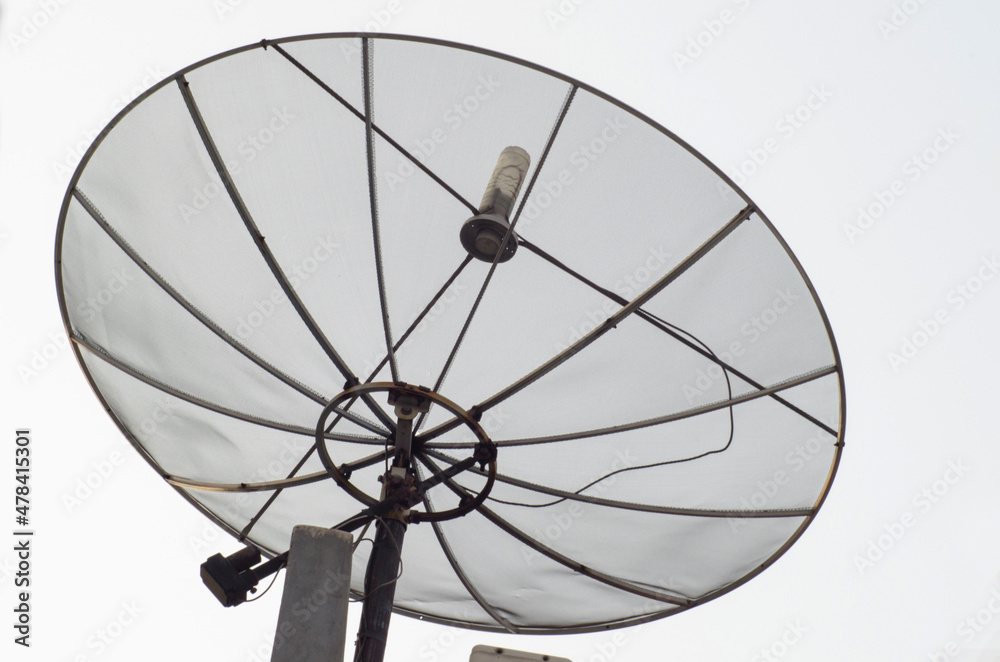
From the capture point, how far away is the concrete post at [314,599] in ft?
14.6

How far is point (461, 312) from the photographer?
675cm

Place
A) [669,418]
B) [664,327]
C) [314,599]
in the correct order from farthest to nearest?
[669,418] → [664,327] → [314,599]

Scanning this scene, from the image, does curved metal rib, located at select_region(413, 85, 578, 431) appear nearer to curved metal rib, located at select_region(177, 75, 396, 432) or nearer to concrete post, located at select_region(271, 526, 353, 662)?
curved metal rib, located at select_region(177, 75, 396, 432)

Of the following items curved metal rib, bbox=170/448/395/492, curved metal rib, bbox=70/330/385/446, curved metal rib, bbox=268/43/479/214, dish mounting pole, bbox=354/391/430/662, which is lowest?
dish mounting pole, bbox=354/391/430/662

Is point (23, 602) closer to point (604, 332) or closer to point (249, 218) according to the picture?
point (249, 218)

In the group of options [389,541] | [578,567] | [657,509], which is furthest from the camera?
[578,567]

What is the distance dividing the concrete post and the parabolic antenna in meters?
1.19

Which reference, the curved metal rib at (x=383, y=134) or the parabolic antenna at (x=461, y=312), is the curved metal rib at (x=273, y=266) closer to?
the parabolic antenna at (x=461, y=312)

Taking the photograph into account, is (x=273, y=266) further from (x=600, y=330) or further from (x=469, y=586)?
(x=469, y=586)

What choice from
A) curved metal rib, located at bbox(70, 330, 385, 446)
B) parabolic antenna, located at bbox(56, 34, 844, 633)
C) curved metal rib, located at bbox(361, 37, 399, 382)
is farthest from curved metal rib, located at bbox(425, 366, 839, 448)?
curved metal rib, located at bbox(361, 37, 399, 382)

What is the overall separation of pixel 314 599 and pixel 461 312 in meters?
2.68

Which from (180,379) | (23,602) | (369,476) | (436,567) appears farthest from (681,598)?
(23,602)

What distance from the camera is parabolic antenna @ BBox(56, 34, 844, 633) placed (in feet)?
20.6

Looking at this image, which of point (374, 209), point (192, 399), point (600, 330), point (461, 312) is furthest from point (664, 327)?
point (192, 399)
